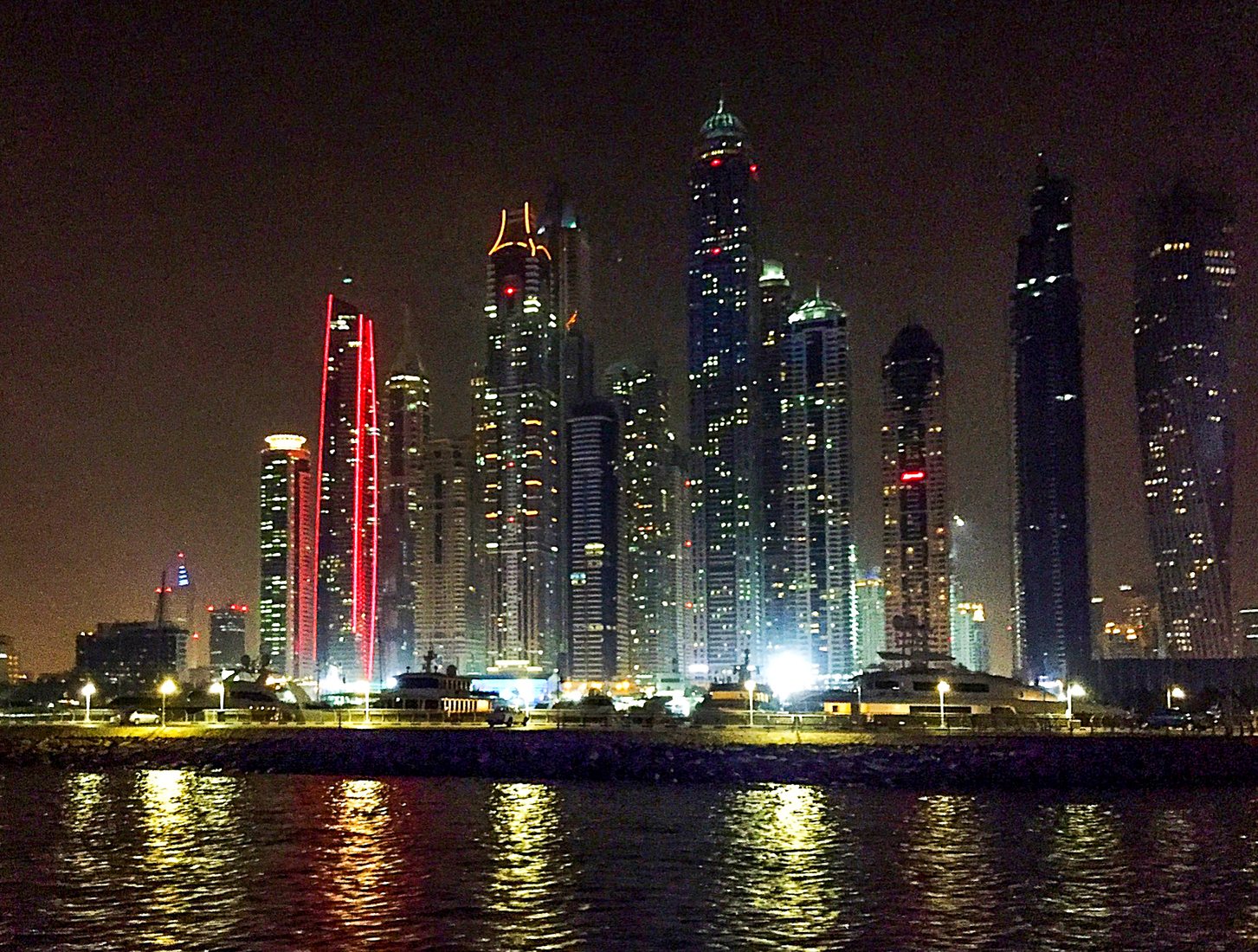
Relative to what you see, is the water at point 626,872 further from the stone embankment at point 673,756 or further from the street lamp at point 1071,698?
the street lamp at point 1071,698

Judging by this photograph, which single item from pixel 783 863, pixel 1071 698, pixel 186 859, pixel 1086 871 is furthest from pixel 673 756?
pixel 1071 698

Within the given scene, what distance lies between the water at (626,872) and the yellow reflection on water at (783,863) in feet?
0.36

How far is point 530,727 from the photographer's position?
67812mm

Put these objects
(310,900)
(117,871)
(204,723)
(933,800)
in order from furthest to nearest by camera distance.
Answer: (204,723) < (933,800) < (117,871) < (310,900)

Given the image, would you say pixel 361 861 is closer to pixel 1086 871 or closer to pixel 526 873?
pixel 526 873

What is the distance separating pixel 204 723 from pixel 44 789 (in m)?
22.7

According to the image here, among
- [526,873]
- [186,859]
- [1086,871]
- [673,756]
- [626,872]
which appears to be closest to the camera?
[526,873]

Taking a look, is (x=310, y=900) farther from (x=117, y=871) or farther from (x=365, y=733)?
(x=365, y=733)

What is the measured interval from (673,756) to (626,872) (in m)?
Answer: 25.1

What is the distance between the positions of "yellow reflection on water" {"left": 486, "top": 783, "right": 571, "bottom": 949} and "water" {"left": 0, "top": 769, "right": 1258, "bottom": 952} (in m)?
0.11

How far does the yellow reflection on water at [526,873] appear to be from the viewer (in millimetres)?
24438

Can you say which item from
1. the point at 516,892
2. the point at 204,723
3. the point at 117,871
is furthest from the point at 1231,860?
the point at 204,723

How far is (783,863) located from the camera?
105 ft

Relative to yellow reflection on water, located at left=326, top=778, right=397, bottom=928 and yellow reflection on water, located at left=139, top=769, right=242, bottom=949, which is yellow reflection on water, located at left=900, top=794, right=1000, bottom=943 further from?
yellow reflection on water, located at left=139, top=769, right=242, bottom=949
